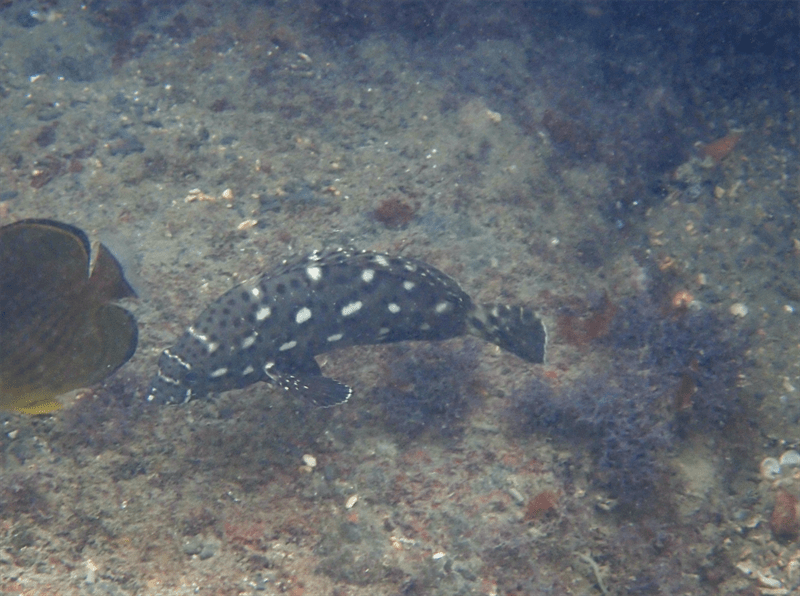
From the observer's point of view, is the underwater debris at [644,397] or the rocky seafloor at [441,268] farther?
the underwater debris at [644,397]

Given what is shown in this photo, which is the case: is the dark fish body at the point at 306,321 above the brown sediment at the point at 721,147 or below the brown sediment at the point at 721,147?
below

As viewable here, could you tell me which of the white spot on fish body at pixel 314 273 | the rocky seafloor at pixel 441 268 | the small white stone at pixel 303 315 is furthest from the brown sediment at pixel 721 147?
the small white stone at pixel 303 315

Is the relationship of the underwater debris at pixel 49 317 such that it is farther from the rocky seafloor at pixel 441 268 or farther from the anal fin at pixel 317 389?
the anal fin at pixel 317 389

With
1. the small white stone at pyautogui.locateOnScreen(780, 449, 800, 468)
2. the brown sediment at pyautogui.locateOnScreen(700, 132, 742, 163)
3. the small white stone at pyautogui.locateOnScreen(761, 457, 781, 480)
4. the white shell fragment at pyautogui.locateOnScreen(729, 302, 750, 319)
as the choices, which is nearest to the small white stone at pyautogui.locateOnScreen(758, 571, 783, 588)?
the small white stone at pyautogui.locateOnScreen(761, 457, 781, 480)

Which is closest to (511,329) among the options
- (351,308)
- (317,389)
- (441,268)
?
(441,268)

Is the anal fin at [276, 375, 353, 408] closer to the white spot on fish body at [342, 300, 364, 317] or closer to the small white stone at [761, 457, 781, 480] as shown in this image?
the white spot on fish body at [342, 300, 364, 317]

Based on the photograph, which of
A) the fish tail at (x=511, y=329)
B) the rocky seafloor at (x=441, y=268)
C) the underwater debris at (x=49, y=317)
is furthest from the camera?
the fish tail at (x=511, y=329)
